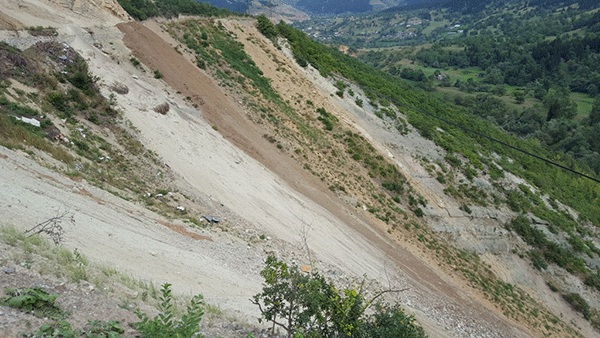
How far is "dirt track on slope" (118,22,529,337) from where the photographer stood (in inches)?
754

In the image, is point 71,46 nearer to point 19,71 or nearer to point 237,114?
point 19,71

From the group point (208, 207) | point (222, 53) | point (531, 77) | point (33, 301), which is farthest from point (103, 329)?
point (531, 77)

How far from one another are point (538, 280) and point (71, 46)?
3675 cm

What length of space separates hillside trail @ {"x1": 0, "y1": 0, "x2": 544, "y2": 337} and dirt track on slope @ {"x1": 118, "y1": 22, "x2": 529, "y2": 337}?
0.28ft

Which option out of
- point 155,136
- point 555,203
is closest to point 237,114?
point 155,136

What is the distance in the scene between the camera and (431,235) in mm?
25359

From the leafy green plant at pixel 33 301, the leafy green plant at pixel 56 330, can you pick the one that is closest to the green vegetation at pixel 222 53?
the leafy green plant at pixel 33 301

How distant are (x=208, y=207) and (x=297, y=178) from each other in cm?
783

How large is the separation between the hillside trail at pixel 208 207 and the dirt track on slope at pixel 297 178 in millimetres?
85

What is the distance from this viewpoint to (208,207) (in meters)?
16.8

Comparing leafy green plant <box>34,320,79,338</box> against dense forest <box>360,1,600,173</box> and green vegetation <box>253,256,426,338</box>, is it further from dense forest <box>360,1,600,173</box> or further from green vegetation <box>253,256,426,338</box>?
dense forest <box>360,1,600,173</box>

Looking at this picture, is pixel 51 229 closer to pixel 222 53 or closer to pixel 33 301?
pixel 33 301

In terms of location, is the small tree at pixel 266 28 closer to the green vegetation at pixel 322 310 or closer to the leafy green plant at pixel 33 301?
the green vegetation at pixel 322 310

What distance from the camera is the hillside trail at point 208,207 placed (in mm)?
11250
